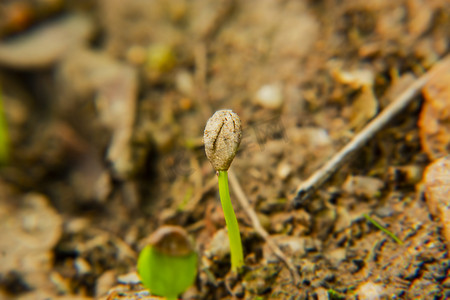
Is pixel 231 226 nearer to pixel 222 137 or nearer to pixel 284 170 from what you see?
pixel 222 137

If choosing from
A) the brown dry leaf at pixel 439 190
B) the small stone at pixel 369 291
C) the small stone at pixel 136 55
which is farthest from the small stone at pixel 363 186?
the small stone at pixel 136 55

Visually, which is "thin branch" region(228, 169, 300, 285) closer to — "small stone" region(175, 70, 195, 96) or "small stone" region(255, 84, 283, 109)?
"small stone" region(255, 84, 283, 109)

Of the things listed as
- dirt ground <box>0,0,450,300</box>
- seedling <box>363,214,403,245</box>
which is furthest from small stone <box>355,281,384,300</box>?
seedling <box>363,214,403,245</box>

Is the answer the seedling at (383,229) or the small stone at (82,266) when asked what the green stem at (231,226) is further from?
the small stone at (82,266)

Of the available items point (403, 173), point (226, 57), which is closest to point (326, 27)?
point (226, 57)

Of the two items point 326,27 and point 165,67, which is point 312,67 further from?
point 165,67

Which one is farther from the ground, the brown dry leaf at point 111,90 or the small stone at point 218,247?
the brown dry leaf at point 111,90

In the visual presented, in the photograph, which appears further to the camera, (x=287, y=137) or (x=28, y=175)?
(x=28, y=175)
